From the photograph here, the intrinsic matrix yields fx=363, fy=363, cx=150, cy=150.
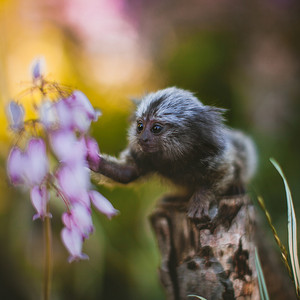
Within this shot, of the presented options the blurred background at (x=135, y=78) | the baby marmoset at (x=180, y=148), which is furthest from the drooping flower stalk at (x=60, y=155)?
the blurred background at (x=135, y=78)

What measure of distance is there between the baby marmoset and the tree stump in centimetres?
5

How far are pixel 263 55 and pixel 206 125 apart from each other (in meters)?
2.17

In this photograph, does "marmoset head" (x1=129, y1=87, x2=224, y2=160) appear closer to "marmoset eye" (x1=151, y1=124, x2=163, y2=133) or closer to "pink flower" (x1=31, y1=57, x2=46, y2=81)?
"marmoset eye" (x1=151, y1=124, x2=163, y2=133)

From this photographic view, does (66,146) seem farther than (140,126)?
No

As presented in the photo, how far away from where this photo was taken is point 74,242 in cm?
79

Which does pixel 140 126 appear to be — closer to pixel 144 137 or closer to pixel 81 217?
pixel 144 137

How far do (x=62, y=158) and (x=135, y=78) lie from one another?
2052 millimetres

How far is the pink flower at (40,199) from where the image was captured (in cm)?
77

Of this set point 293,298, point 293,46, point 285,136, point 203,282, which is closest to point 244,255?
point 203,282

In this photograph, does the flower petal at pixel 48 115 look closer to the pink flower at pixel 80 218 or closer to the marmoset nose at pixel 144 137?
the pink flower at pixel 80 218

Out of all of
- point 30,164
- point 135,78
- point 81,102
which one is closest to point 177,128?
point 81,102

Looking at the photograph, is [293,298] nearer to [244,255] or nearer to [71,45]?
[244,255]

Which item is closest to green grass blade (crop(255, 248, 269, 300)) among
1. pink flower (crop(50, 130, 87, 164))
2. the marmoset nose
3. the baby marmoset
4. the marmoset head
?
the baby marmoset

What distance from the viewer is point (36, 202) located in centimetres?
76
